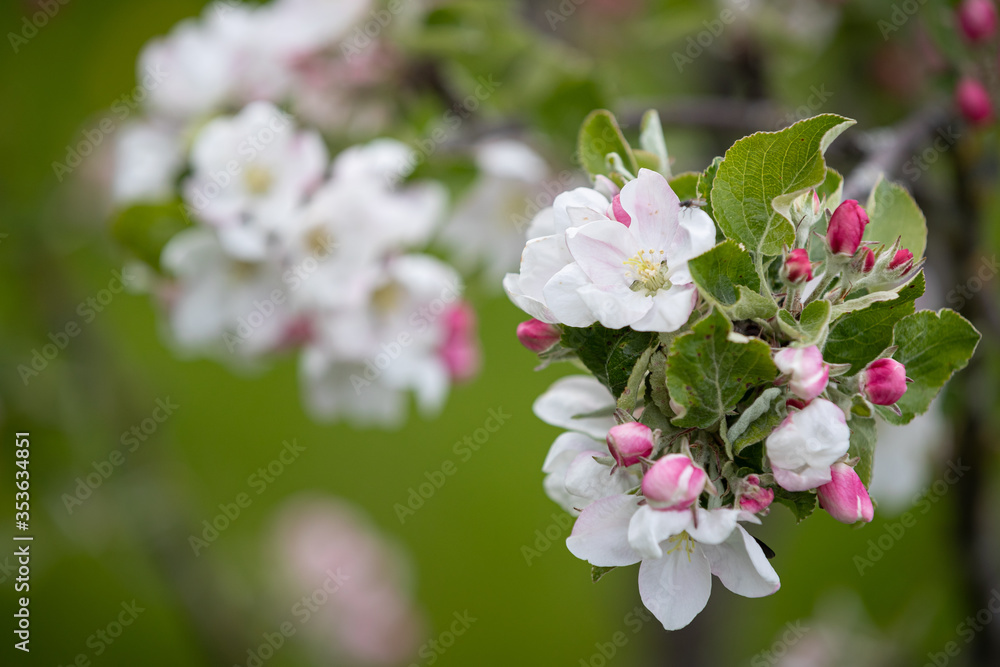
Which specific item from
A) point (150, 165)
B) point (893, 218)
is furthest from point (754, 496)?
point (150, 165)

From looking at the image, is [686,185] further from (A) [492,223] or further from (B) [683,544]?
(A) [492,223]

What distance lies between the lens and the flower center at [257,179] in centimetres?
79

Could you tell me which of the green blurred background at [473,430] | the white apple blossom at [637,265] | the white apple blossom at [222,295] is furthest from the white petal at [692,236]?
the white apple blossom at [222,295]

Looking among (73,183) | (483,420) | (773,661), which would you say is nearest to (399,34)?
(73,183)

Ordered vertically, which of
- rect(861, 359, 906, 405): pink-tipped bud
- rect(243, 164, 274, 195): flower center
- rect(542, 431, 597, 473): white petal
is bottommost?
rect(861, 359, 906, 405): pink-tipped bud

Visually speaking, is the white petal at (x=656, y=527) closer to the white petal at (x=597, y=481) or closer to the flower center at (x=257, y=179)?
the white petal at (x=597, y=481)

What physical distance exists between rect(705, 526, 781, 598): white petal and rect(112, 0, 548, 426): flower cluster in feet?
1.49

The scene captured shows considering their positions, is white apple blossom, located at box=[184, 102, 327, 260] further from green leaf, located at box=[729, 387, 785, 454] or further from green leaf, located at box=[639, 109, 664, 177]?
green leaf, located at box=[729, 387, 785, 454]

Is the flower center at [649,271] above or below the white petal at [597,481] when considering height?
above

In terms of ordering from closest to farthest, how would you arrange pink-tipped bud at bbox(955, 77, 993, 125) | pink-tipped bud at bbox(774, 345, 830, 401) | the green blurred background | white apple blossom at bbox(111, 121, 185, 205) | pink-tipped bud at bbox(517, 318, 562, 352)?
pink-tipped bud at bbox(774, 345, 830, 401) < pink-tipped bud at bbox(517, 318, 562, 352) < pink-tipped bud at bbox(955, 77, 993, 125) < white apple blossom at bbox(111, 121, 185, 205) < the green blurred background

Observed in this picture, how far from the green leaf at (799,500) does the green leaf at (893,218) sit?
0.62 feet

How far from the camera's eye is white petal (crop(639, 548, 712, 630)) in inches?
18.1

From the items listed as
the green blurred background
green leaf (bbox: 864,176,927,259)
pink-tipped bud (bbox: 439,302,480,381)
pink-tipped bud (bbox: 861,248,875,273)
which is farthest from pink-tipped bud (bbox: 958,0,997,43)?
pink-tipped bud (bbox: 439,302,480,381)

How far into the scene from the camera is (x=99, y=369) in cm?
150
